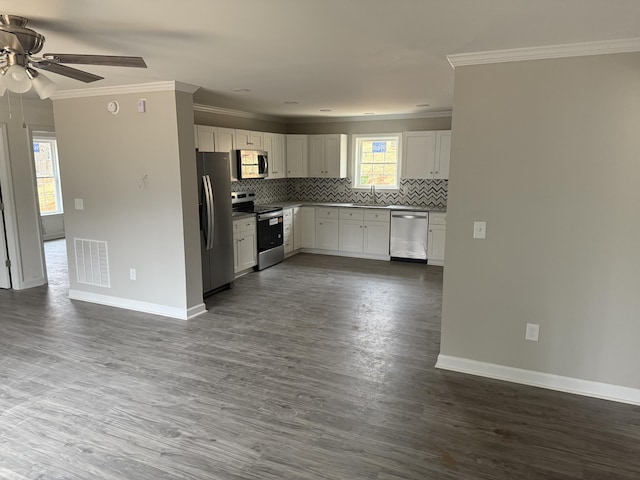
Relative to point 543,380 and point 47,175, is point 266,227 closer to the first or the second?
point 543,380

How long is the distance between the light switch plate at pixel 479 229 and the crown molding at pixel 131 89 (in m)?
2.95

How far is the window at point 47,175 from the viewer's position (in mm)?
8977

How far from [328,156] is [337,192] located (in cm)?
74

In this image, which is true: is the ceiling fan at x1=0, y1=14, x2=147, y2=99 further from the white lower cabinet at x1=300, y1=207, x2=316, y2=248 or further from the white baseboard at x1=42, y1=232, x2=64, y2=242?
the white baseboard at x1=42, y1=232, x2=64, y2=242

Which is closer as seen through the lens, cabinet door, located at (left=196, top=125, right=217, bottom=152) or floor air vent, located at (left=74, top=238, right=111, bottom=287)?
floor air vent, located at (left=74, top=238, right=111, bottom=287)

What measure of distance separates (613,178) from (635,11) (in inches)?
42.6

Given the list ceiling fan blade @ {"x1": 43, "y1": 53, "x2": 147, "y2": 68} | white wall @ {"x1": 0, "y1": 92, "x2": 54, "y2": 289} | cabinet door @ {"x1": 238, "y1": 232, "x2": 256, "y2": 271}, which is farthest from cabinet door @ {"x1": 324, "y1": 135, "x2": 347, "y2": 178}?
ceiling fan blade @ {"x1": 43, "y1": 53, "x2": 147, "y2": 68}

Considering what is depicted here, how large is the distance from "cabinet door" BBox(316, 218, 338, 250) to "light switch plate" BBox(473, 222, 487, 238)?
4.23m

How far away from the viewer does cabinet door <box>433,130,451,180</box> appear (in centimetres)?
671

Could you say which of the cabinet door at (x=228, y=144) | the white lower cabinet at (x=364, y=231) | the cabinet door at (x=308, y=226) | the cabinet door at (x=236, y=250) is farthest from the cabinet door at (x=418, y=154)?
the cabinet door at (x=236, y=250)

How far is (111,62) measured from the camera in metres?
2.21

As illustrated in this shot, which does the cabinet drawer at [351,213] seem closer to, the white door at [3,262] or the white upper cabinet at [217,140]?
the white upper cabinet at [217,140]

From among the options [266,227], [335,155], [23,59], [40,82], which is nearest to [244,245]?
[266,227]

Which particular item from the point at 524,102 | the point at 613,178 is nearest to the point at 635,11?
Answer: the point at 524,102
